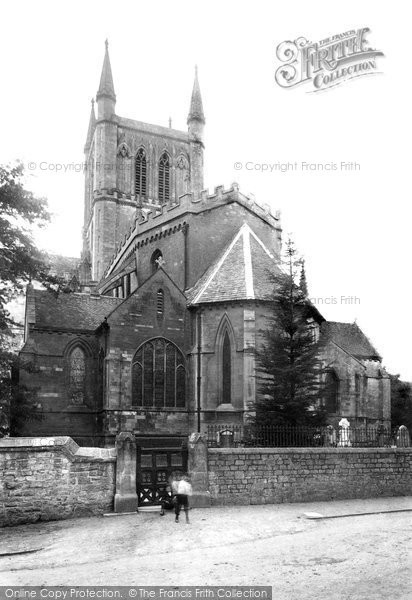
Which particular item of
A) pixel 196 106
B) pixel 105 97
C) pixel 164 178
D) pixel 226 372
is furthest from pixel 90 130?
pixel 226 372

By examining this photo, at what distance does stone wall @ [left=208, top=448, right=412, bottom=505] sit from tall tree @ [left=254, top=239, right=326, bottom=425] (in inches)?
130

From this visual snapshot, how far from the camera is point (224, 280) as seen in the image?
3288 centimetres

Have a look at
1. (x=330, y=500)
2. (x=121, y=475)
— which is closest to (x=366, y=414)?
(x=330, y=500)

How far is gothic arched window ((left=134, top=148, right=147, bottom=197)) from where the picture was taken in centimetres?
6075

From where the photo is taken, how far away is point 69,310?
34.7m

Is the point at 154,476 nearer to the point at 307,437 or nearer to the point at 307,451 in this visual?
the point at 307,451

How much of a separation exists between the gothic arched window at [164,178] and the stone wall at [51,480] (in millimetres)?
46292

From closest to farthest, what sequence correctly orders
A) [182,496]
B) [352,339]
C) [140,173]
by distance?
[182,496] → [352,339] → [140,173]

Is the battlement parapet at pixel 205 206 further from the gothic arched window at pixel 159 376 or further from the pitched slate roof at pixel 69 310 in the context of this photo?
the gothic arched window at pixel 159 376

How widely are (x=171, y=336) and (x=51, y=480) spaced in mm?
15950

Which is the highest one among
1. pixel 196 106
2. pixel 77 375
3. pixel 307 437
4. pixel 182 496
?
pixel 196 106

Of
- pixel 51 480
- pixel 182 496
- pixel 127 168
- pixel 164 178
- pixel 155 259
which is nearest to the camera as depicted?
pixel 182 496

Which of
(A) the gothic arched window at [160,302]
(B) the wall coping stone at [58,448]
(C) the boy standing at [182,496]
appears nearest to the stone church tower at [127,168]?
(A) the gothic arched window at [160,302]

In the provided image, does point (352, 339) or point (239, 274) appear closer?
point (239, 274)
